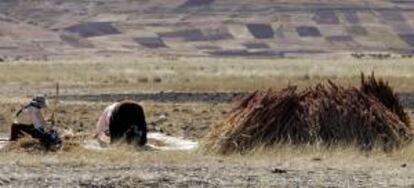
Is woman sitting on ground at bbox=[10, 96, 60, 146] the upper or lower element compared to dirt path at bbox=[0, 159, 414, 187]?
lower

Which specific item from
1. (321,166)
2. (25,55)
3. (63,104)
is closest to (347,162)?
(321,166)

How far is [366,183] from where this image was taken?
60.0 feet

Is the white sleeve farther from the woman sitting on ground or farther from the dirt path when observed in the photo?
the dirt path

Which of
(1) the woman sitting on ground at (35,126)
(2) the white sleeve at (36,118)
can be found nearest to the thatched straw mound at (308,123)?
(1) the woman sitting on ground at (35,126)

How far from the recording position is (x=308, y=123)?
24.8 metres

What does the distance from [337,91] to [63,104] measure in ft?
67.3

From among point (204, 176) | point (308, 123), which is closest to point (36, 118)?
point (308, 123)

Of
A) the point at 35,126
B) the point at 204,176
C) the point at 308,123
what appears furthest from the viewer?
the point at 308,123

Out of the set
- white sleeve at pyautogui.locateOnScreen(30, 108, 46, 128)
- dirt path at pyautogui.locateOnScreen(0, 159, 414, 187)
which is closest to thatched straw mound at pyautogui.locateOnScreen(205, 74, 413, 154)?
dirt path at pyautogui.locateOnScreen(0, 159, 414, 187)

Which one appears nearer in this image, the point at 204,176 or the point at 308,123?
the point at 204,176

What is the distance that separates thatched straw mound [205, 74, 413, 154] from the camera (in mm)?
24453

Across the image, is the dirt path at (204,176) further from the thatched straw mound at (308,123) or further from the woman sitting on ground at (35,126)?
the woman sitting on ground at (35,126)

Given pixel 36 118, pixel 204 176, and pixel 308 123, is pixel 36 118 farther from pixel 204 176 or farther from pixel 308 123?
pixel 204 176

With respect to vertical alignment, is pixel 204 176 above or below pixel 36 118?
above
